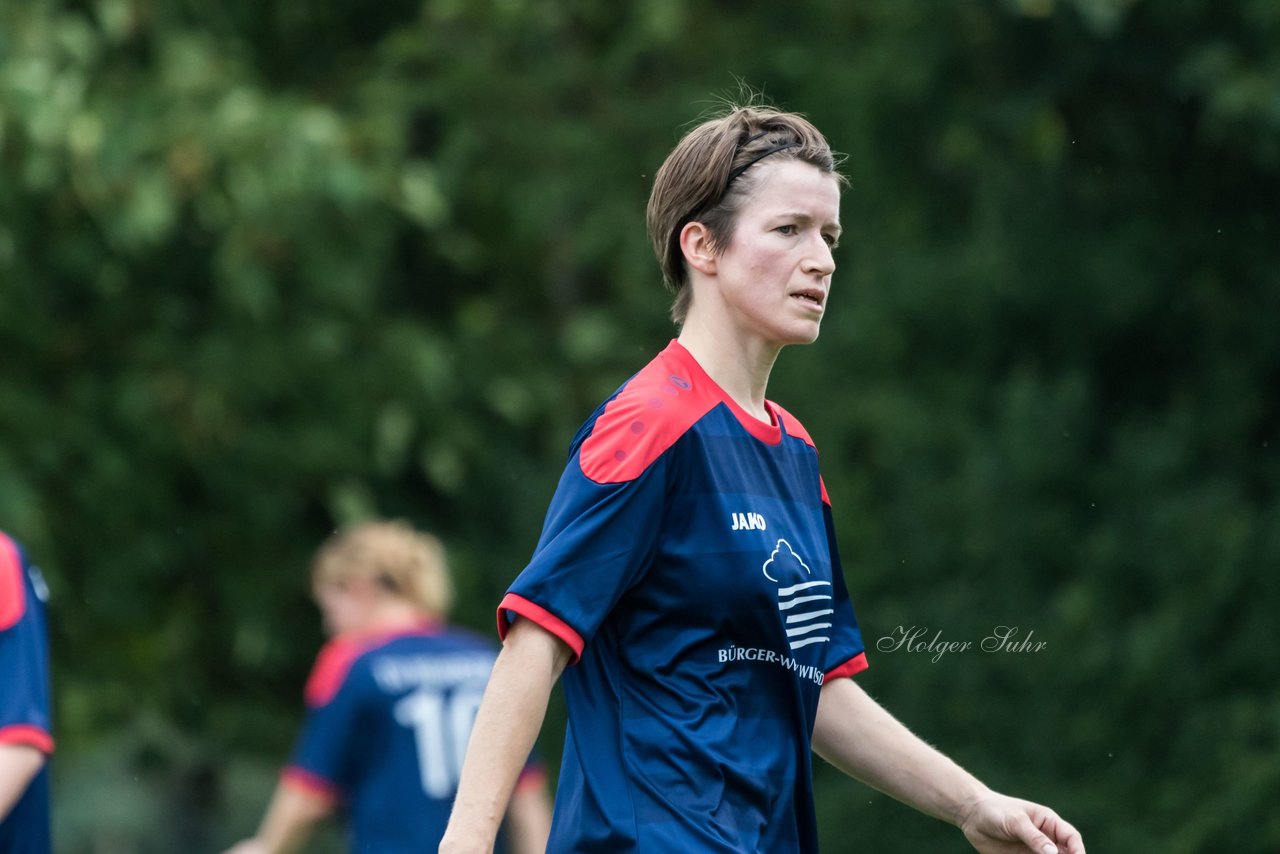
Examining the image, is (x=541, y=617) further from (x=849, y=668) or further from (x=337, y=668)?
(x=337, y=668)

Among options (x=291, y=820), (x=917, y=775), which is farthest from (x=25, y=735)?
(x=291, y=820)

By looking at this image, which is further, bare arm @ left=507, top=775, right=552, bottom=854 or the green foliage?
the green foliage

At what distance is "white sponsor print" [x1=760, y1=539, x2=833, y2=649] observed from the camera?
3.09m

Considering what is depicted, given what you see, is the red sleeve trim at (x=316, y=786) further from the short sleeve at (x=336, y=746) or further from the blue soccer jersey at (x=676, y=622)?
the blue soccer jersey at (x=676, y=622)

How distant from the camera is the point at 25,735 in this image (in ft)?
12.9

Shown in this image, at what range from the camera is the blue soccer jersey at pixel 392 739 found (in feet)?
19.8

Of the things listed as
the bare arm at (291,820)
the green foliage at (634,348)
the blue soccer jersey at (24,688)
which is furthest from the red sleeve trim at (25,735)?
the green foliage at (634,348)

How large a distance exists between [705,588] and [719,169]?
0.74m

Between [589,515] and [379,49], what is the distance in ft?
28.2

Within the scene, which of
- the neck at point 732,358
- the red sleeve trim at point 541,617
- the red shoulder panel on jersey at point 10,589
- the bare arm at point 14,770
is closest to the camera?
the red sleeve trim at point 541,617

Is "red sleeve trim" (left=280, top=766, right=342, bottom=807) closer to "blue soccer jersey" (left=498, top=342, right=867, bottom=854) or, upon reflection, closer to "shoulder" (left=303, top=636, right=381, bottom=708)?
"shoulder" (left=303, top=636, right=381, bottom=708)

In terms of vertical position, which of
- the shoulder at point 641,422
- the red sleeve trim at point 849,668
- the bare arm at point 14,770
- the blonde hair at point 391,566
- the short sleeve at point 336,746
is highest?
the shoulder at point 641,422

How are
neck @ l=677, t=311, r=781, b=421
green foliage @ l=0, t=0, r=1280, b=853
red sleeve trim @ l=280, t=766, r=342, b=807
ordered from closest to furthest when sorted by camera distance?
1. neck @ l=677, t=311, r=781, b=421
2. red sleeve trim @ l=280, t=766, r=342, b=807
3. green foliage @ l=0, t=0, r=1280, b=853

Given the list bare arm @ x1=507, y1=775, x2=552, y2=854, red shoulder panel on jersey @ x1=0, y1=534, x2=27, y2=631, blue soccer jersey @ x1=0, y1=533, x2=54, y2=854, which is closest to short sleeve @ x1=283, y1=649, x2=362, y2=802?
bare arm @ x1=507, y1=775, x2=552, y2=854
